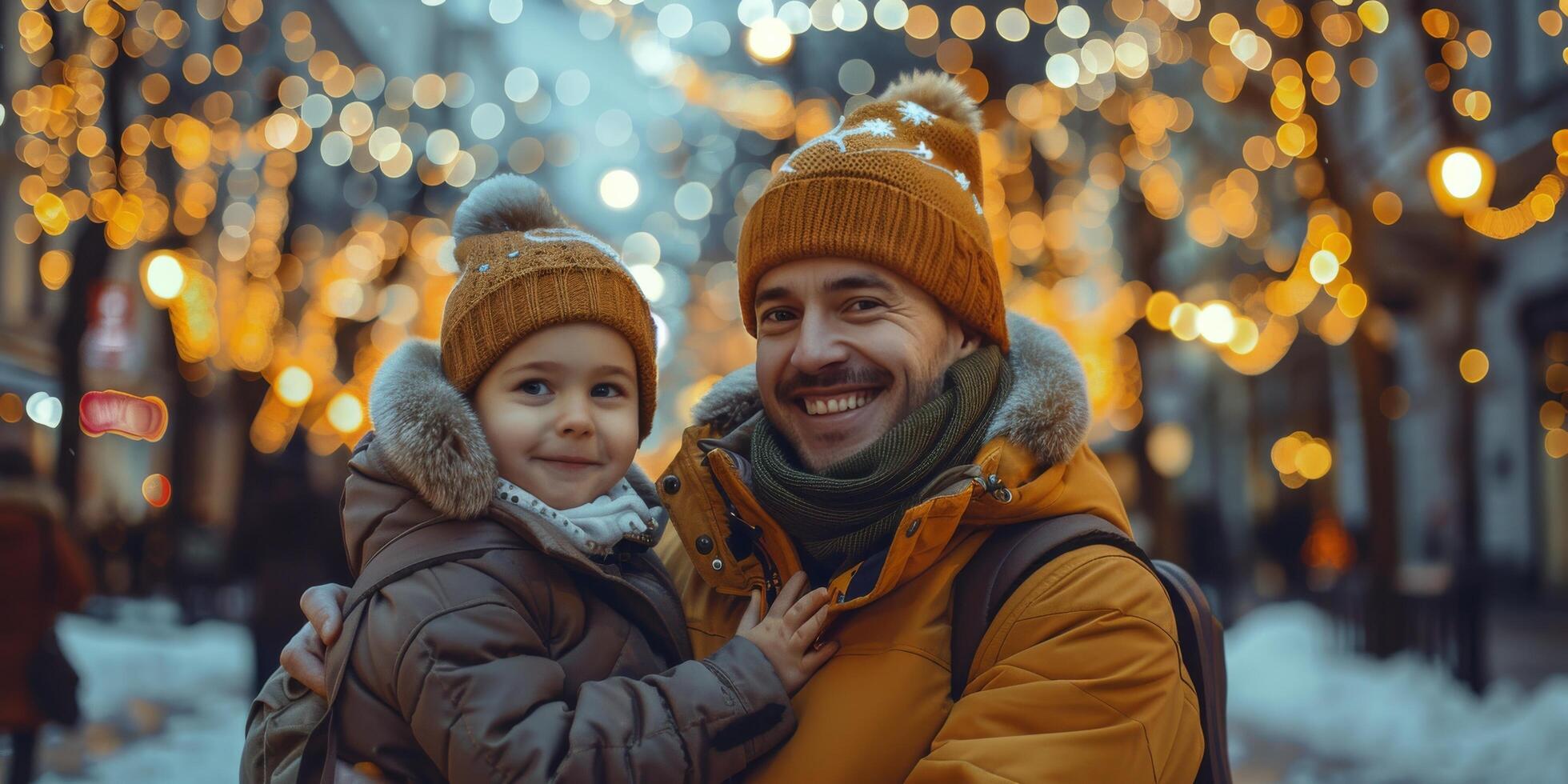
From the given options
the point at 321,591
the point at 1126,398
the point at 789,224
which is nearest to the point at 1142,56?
the point at 1126,398

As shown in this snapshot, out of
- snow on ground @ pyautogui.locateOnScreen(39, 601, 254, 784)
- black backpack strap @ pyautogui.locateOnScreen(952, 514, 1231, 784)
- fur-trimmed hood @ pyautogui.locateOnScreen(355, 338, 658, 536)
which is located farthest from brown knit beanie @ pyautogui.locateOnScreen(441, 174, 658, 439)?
snow on ground @ pyautogui.locateOnScreen(39, 601, 254, 784)

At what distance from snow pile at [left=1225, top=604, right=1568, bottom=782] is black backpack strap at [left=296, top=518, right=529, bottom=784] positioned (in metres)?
5.50

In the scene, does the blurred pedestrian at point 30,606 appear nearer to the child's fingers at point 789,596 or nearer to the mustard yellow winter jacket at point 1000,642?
the mustard yellow winter jacket at point 1000,642

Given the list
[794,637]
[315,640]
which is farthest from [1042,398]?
[315,640]

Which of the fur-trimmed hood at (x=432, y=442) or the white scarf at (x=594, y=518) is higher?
the fur-trimmed hood at (x=432, y=442)

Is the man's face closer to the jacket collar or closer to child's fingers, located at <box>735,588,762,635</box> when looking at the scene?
the jacket collar

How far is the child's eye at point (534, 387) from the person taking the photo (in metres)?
2.68

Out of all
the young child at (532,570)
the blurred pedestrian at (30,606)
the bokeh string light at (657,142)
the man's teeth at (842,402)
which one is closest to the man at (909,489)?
the man's teeth at (842,402)

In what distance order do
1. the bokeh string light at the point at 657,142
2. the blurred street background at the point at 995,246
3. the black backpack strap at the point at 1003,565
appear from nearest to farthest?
the black backpack strap at the point at 1003,565 → the blurred street background at the point at 995,246 → the bokeh string light at the point at 657,142

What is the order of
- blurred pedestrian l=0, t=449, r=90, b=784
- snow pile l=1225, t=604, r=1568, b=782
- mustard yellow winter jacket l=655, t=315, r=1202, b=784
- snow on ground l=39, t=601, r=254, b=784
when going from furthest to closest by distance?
snow on ground l=39, t=601, r=254, b=784 → snow pile l=1225, t=604, r=1568, b=782 → blurred pedestrian l=0, t=449, r=90, b=784 → mustard yellow winter jacket l=655, t=315, r=1202, b=784

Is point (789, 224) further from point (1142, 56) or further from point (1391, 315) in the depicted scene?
point (1391, 315)

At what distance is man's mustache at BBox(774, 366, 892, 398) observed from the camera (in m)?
2.68

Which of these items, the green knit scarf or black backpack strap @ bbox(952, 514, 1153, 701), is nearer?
black backpack strap @ bbox(952, 514, 1153, 701)

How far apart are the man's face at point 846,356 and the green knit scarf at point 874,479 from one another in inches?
2.9
